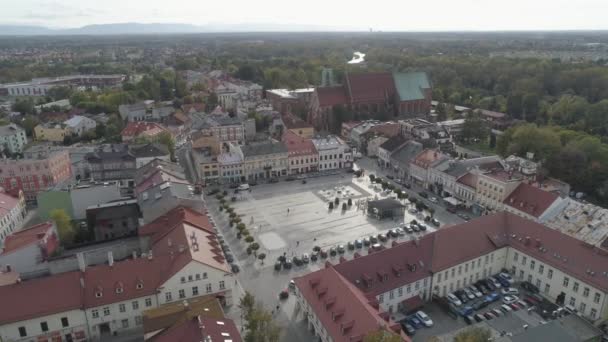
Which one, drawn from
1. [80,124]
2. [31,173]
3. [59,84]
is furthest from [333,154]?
[59,84]

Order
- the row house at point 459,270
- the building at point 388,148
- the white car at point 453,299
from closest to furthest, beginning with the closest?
the row house at point 459,270 → the white car at point 453,299 → the building at point 388,148

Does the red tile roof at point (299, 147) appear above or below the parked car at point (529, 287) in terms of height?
above

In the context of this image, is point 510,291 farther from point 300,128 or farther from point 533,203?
point 300,128

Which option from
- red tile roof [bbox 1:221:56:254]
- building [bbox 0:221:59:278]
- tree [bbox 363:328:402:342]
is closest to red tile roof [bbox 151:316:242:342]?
tree [bbox 363:328:402:342]

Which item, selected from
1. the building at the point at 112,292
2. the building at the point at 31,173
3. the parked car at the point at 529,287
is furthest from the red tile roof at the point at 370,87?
the building at the point at 112,292

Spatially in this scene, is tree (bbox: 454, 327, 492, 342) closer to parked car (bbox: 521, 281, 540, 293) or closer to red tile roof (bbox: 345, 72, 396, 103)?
parked car (bbox: 521, 281, 540, 293)

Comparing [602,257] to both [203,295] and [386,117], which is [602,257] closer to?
[203,295]

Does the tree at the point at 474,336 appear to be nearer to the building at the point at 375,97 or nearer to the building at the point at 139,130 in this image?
the building at the point at 139,130
